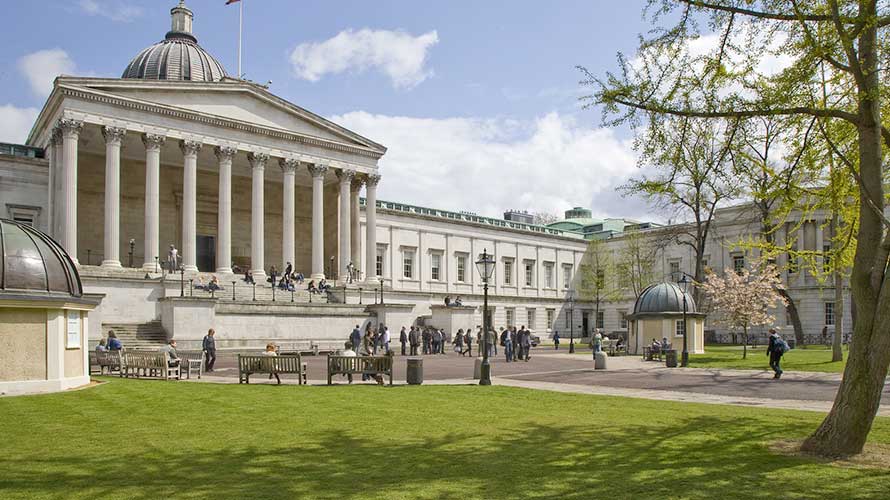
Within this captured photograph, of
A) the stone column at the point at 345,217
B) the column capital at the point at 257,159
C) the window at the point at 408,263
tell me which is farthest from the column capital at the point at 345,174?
the window at the point at 408,263

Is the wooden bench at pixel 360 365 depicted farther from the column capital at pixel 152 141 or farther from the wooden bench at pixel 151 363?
the column capital at pixel 152 141

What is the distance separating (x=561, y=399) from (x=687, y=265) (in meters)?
61.5

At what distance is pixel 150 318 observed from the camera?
133 ft

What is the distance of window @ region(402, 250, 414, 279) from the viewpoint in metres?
65.7

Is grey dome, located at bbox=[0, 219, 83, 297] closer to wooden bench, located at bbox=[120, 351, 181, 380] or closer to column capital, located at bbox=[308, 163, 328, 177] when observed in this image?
wooden bench, located at bbox=[120, 351, 181, 380]

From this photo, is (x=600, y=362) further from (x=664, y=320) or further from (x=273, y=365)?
(x=273, y=365)

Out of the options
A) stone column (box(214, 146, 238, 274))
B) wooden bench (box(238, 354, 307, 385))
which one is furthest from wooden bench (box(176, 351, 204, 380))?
stone column (box(214, 146, 238, 274))

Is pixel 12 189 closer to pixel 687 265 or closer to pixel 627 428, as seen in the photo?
pixel 627 428

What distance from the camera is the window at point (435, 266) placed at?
6775cm

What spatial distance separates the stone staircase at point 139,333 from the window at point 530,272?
43.5 meters

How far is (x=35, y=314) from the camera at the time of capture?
17.3 metres

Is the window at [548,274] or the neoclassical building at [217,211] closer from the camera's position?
the neoclassical building at [217,211]

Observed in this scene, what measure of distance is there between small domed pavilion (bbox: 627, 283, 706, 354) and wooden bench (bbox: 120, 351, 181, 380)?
25.7m

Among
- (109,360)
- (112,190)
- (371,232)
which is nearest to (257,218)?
(112,190)
